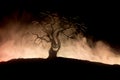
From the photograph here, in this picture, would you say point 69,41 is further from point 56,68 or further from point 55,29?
point 56,68

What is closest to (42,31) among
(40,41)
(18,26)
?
(40,41)

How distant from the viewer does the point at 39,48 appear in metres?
12.5

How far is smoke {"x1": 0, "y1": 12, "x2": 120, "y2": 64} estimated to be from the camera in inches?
491

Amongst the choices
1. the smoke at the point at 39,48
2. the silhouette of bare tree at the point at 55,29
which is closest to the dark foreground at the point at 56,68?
the silhouette of bare tree at the point at 55,29

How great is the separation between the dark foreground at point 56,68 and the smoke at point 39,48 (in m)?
2.11

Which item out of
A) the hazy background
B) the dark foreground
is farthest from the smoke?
the dark foreground

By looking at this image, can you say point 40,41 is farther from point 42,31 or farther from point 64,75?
point 64,75

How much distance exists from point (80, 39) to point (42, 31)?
1280 millimetres

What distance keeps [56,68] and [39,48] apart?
2.72 meters

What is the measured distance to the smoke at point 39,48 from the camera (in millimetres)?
12461

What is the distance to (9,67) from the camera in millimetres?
9930

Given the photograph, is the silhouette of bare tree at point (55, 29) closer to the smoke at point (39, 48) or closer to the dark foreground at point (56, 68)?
the smoke at point (39, 48)

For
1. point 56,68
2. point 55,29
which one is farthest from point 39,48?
point 56,68

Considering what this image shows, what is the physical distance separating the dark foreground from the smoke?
2.11 m
